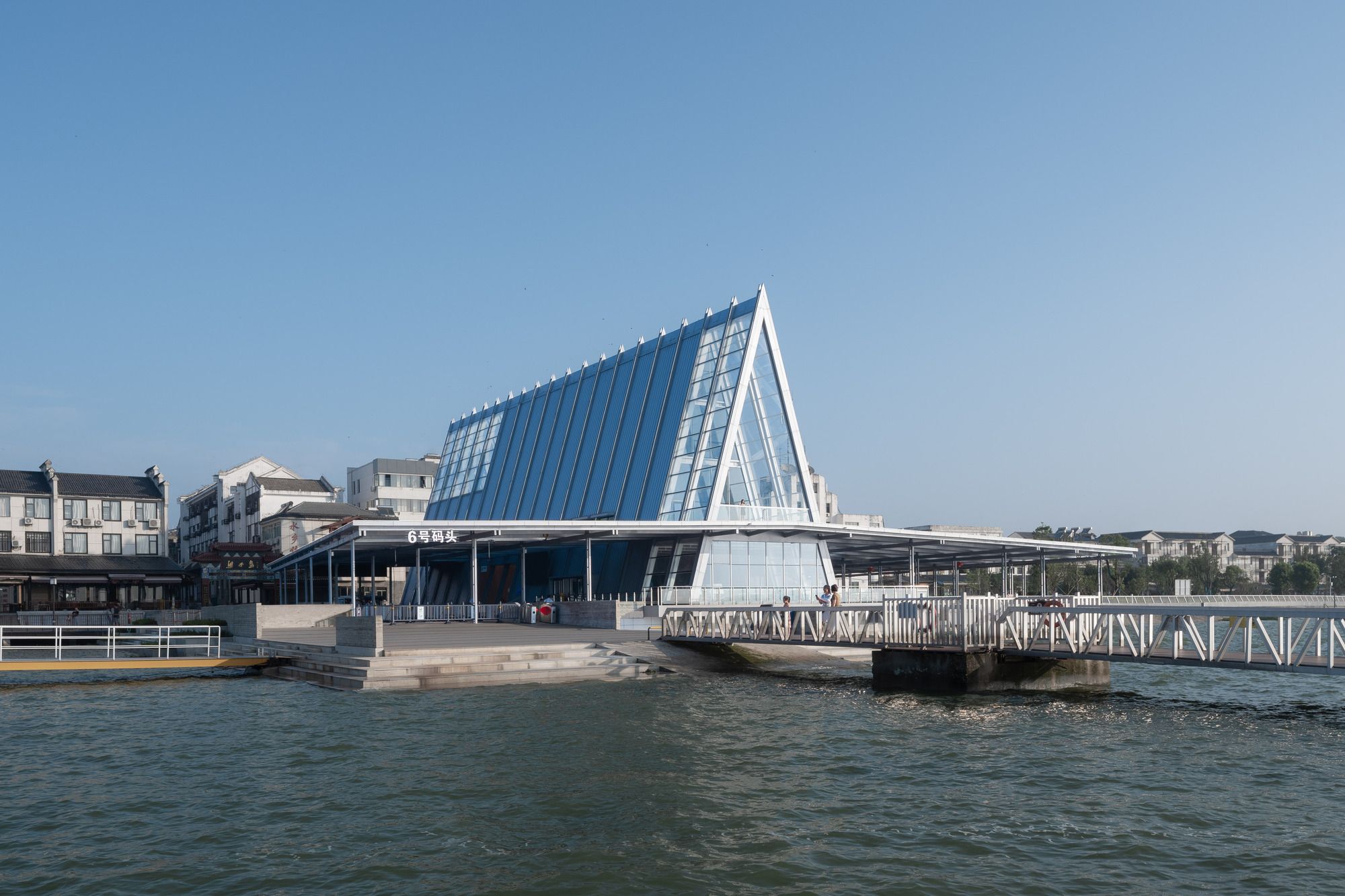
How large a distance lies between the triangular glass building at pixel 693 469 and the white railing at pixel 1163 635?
19.1 metres

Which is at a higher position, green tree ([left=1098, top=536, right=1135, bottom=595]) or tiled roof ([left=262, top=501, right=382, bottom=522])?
tiled roof ([left=262, top=501, right=382, bottom=522])

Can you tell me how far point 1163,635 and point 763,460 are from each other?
2629 centimetres

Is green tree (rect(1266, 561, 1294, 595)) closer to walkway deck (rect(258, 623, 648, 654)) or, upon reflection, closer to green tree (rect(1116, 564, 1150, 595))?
green tree (rect(1116, 564, 1150, 595))

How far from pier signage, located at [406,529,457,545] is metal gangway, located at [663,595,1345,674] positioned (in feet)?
36.7

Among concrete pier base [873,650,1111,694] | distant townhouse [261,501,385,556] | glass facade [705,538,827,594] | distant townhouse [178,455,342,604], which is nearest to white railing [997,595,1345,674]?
concrete pier base [873,650,1111,694]

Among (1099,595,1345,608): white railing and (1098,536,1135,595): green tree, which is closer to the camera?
(1099,595,1345,608): white railing

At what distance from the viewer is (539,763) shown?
19.7m

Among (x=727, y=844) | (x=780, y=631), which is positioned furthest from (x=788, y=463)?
(x=727, y=844)

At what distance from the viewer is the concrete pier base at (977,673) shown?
30.6 metres

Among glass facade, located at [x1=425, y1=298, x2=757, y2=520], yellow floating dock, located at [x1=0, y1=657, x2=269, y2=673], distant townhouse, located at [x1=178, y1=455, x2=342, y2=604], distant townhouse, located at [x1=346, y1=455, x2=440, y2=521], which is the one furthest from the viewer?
distant townhouse, located at [x1=346, y1=455, x2=440, y2=521]

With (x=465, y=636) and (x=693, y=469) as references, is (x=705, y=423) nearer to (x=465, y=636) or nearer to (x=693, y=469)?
(x=693, y=469)

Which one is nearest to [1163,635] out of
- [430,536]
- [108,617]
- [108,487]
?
[430,536]

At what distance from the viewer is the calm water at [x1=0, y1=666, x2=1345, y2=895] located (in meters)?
13.3

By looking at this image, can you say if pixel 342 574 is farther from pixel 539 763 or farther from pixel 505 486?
pixel 539 763
